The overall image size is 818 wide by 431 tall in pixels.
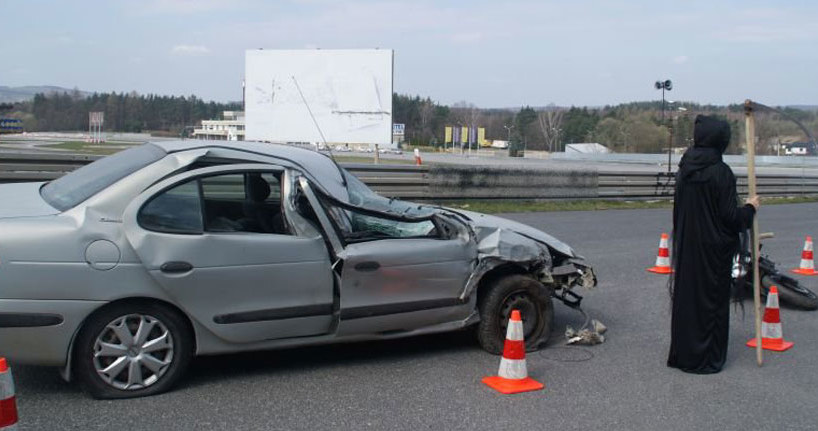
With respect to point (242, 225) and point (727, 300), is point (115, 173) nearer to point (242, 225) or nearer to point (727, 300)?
point (242, 225)

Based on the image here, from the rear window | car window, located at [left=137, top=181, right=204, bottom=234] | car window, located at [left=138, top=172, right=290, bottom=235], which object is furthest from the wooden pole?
the rear window

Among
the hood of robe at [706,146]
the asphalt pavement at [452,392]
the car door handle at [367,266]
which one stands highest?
the hood of robe at [706,146]

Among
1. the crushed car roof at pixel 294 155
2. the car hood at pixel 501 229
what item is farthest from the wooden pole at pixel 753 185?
the crushed car roof at pixel 294 155

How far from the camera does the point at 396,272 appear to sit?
5453mm

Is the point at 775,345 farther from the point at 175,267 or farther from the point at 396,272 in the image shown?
the point at 175,267

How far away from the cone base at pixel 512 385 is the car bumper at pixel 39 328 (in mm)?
2628

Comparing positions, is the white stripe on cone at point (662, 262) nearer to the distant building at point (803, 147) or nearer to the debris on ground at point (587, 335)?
the distant building at point (803, 147)

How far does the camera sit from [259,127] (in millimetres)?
29750

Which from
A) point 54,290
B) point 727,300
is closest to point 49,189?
point 54,290

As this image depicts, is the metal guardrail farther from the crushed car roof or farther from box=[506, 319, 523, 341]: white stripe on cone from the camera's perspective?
box=[506, 319, 523, 341]: white stripe on cone

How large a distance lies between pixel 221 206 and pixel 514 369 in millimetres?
2409

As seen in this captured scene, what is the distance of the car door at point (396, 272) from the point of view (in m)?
5.31

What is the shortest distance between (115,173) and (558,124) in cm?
8094

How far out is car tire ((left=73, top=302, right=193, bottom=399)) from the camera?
4.64m
